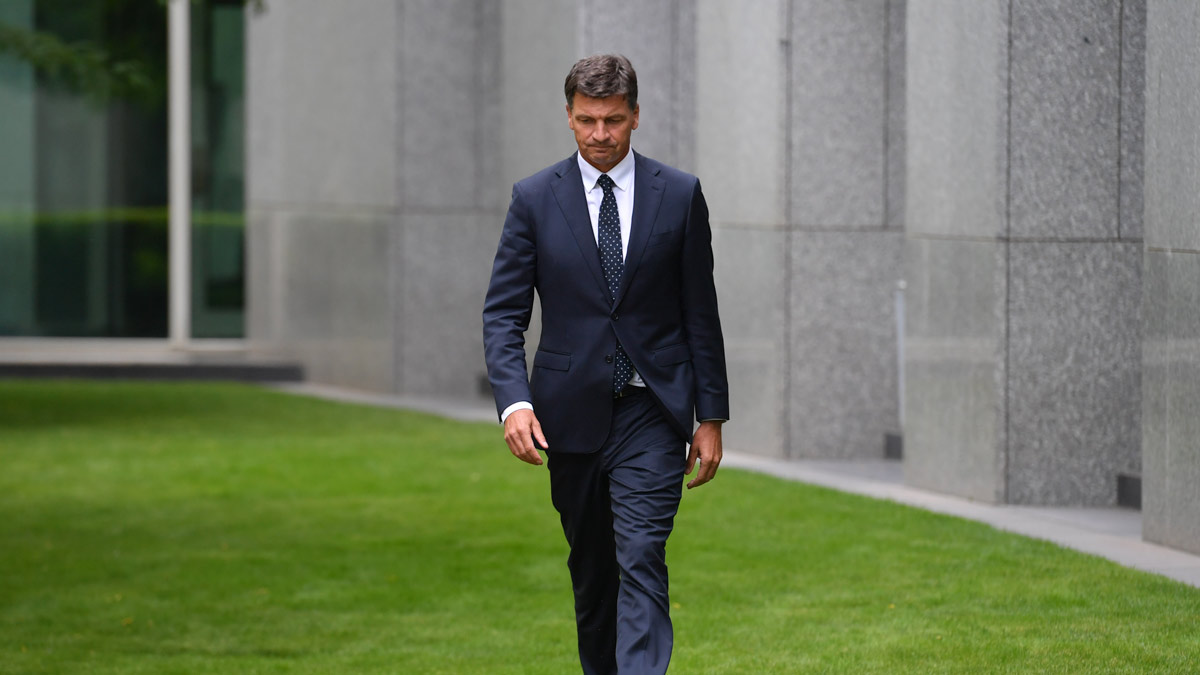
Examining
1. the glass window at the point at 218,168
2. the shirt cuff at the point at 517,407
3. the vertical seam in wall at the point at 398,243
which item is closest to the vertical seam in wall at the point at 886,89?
the vertical seam in wall at the point at 398,243

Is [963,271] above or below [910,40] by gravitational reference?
below

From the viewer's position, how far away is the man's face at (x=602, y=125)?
4.83 m

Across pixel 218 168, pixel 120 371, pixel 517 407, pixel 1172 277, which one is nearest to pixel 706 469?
pixel 517 407

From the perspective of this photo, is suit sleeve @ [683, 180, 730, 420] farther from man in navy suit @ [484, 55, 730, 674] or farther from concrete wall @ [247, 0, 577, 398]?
concrete wall @ [247, 0, 577, 398]

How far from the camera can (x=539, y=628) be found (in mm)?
7152

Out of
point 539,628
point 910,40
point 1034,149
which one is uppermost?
point 910,40

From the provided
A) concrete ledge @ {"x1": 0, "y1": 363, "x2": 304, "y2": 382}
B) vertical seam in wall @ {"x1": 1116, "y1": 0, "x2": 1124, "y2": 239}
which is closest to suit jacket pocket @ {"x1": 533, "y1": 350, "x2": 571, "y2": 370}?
vertical seam in wall @ {"x1": 1116, "y1": 0, "x2": 1124, "y2": 239}

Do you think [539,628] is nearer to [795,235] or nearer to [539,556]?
[539,556]

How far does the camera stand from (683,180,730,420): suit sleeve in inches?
198

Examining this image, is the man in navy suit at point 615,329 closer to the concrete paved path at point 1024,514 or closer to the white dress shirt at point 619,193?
the white dress shirt at point 619,193

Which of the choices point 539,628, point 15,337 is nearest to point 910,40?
point 539,628

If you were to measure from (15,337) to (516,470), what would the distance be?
36.5 ft

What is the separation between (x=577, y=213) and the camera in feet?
16.5

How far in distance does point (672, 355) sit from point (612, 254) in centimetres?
32
